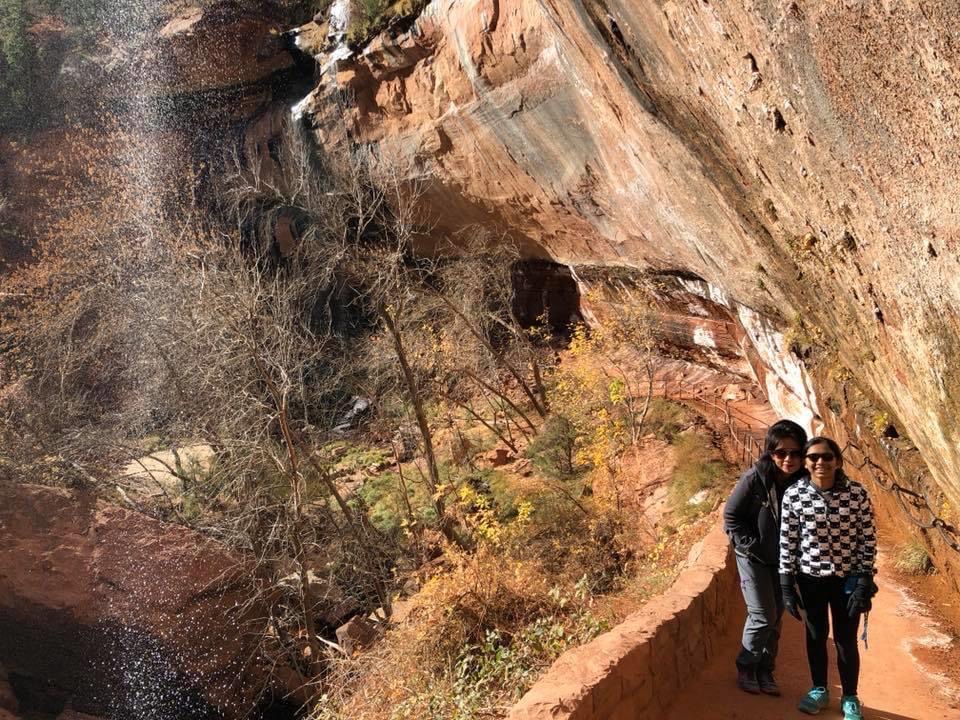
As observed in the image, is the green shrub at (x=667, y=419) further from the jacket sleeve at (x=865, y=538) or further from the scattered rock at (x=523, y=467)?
the jacket sleeve at (x=865, y=538)

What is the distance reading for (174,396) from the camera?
1611cm

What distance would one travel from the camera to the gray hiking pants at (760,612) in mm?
4391

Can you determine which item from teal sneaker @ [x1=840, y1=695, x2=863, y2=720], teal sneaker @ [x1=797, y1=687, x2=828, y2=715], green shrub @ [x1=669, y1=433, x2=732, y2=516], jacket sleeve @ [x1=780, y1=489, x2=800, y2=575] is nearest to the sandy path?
teal sneaker @ [x1=797, y1=687, x2=828, y2=715]

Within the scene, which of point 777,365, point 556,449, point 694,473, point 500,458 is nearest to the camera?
point 694,473

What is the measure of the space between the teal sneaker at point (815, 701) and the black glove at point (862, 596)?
2.04 feet

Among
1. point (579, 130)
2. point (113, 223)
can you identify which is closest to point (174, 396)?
point (113, 223)

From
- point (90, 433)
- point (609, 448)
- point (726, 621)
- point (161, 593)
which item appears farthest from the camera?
point (90, 433)

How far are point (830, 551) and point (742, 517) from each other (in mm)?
505

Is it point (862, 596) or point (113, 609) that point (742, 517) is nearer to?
point (862, 596)

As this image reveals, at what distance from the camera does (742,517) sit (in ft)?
14.1

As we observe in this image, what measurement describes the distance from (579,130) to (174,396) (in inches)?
378

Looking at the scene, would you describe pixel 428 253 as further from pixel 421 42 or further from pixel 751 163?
pixel 751 163

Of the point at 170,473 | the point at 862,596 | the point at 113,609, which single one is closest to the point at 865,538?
the point at 862,596

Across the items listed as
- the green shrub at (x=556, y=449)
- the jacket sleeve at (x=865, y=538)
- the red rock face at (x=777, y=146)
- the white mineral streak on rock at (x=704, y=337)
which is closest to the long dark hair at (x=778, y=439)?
the jacket sleeve at (x=865, y=538)
